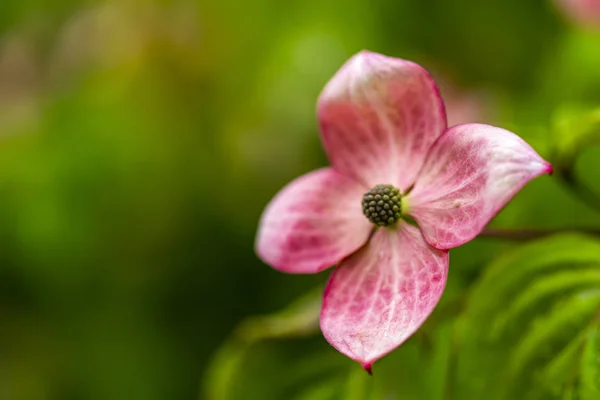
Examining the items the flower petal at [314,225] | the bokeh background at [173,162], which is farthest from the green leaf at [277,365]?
the bokeh background at [173,162]

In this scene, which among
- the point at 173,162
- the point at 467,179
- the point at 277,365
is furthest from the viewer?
the point at 173,162

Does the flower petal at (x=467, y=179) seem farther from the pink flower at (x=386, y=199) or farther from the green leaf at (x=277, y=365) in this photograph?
the green leaf at (x=277, y=365)

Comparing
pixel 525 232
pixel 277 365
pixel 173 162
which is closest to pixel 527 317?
pixel 525 232

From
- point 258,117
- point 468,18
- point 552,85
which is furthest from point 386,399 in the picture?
point 468,18

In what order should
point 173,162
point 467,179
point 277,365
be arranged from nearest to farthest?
point 467,179
point 277,365
point 173,162

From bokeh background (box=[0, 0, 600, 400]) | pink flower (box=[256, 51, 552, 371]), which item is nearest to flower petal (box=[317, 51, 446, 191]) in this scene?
pink flower (box=[256, 51, 552, 371])

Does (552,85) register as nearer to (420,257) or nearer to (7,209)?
(420,257)

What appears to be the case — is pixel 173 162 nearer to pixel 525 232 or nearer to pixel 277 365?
pixel 277 365
